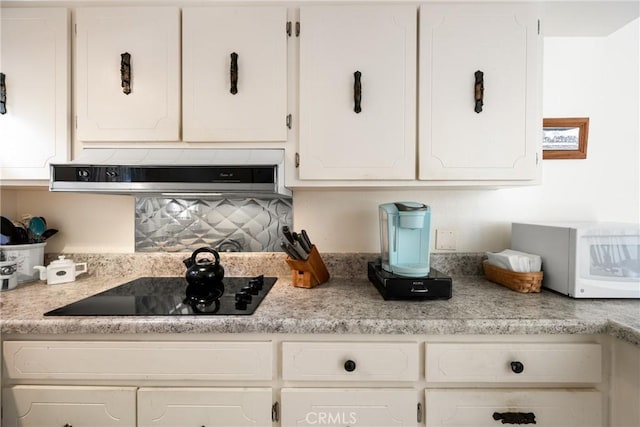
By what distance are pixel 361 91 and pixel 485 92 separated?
52cm

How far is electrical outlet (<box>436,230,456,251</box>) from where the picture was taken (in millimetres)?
1545

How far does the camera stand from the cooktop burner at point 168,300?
3.28 ft

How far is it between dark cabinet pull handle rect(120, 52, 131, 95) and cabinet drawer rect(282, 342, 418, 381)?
3.96 feet

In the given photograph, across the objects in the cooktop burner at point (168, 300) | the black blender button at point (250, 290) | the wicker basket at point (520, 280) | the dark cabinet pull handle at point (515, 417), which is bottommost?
the dark cabinet pull handle at point (515, 417)

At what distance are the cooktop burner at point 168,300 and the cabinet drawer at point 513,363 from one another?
66 cm

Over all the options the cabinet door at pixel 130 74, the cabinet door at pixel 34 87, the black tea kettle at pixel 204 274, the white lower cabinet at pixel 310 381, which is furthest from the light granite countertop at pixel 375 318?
the cabinet door at pixel 130 74

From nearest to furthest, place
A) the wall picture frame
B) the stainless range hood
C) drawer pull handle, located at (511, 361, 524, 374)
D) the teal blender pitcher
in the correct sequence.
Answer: drawer pull handle, located at (511, 361, 524, 374) < the stainless range hood < the teal blender pitcher < the wall picture frame

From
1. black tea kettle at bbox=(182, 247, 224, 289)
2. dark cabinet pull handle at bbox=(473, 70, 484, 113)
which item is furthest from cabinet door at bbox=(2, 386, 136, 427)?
dark cabinet pull handle at bbox=(473, 70, 484, 113)

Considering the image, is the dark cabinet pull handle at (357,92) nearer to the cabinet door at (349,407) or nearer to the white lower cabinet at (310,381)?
the white lower cabinet at (310,381)

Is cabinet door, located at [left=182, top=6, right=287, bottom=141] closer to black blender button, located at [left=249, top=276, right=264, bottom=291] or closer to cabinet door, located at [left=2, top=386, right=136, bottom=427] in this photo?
black blender button, located at [left=249, top=276, right=264, bottom=291]

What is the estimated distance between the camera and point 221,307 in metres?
1.05

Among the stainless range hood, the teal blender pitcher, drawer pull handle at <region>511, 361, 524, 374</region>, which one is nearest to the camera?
drawer pull handle at <region>511, 361, 524, 374</region>

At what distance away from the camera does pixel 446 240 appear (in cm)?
155

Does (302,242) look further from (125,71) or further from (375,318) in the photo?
(125,71)
